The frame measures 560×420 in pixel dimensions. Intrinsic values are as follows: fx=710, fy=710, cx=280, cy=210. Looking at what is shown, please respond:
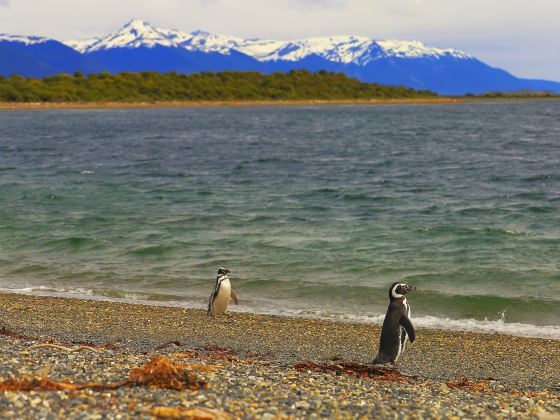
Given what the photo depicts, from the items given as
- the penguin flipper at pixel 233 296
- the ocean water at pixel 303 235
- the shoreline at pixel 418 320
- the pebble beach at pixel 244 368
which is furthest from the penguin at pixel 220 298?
the ocean water at pixel 303 235

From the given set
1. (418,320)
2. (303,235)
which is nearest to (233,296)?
(418,320)

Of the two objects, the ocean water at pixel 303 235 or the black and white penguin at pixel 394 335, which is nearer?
the black and white penguin at pixel 394 335

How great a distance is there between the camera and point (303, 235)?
23.6 m

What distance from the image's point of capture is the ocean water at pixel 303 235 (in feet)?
55.4

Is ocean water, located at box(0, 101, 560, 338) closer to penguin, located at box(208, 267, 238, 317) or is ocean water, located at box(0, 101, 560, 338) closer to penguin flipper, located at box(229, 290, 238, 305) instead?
penguin flipper, located at box(229, 290, 238, 305)

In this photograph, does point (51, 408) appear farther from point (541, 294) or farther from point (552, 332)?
point (541, 294)

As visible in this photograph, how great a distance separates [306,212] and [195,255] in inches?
310

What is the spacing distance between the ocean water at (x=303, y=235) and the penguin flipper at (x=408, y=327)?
3567 mm

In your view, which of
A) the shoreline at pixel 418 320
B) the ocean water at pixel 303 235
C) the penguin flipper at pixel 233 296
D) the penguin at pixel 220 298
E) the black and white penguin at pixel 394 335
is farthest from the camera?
the ocean water at pixel 303 235

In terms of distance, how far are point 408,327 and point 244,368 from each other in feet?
10.7

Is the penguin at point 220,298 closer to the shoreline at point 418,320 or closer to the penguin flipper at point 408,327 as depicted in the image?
the shoreline at point 418,320

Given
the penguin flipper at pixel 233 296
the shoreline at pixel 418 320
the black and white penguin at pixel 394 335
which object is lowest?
the shoreline at pixel 418 320

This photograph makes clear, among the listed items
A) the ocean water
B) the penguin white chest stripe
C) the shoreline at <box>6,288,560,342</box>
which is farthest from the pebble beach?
the ocean water

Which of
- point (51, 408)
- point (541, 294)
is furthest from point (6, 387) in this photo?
point (541, 294)
